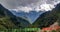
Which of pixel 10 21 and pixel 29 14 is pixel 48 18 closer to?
pixel 29 14

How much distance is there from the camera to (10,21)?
3.87m

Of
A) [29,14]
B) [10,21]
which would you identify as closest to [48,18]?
[29,14]

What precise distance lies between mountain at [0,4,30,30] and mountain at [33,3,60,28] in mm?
243

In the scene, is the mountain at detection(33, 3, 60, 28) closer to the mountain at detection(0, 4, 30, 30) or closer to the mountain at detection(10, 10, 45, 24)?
the mountain at detection(10, 10, 45, 24)

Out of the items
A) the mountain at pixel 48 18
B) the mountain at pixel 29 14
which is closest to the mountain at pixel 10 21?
the mountain at pixel 29 14

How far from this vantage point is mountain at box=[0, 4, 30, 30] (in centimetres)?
384

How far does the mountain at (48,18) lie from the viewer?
153 inches

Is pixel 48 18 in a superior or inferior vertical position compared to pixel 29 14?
inferior

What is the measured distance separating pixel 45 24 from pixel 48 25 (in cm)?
7

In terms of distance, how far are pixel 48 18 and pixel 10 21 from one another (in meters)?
0.84

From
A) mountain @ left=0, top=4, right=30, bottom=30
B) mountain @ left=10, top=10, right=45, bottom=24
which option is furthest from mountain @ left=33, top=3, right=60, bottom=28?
mountain @ left=0, top=4, right=30, bottom=30

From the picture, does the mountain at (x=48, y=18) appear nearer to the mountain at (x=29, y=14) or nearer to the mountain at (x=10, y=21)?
the mountain at (x=29, y=14)

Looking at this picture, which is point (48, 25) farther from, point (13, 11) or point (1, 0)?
point (1, 0)

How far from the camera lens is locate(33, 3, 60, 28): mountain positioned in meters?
3.88
